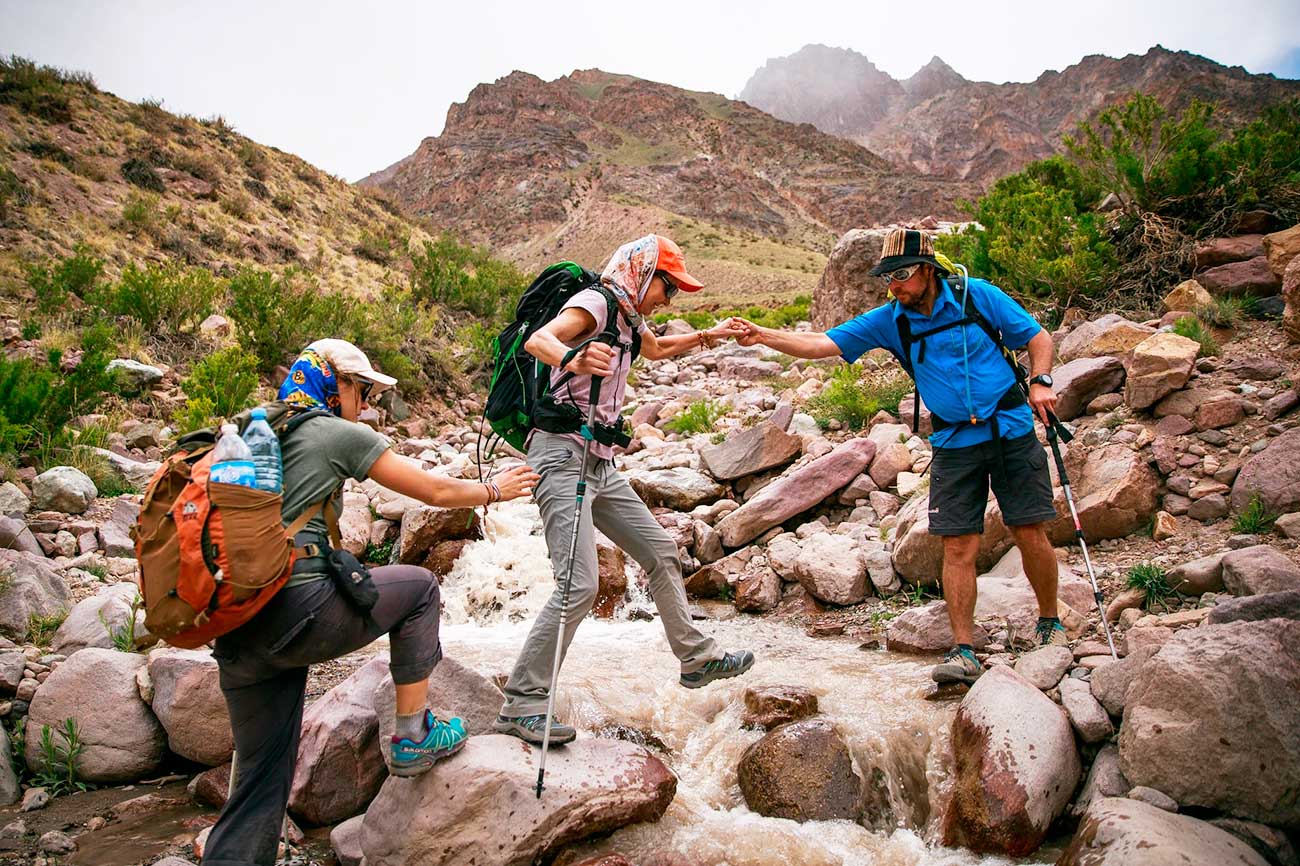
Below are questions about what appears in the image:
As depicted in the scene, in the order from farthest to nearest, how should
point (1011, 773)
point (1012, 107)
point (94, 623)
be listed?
point (1012, 107), point (94, 623), point (1011, 773)

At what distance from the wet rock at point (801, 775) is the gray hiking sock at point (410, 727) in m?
1.79

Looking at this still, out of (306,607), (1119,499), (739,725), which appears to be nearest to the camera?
(306,607)

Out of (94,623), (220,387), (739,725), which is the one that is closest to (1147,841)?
(739,725)

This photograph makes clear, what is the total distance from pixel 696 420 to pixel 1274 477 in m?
7.50

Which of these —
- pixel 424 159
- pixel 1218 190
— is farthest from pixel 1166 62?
pixel 1218 190

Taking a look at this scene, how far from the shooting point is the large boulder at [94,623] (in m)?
5.01

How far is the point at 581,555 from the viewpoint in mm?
3555

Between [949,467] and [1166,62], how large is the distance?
13382 cm

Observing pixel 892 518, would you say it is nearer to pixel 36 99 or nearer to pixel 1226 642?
pixel 1226 642

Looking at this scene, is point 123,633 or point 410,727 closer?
point 410,727

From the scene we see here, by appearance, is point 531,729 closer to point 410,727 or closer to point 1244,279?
point 410,727

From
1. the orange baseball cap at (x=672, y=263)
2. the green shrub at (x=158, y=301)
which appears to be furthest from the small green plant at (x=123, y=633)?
the green shrub at (x=158, y=301)

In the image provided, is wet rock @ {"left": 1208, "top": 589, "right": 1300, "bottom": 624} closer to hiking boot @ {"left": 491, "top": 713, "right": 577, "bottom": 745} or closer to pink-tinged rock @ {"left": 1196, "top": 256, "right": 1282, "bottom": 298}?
hiking boot @ {"left": 491, "top": 713, "right": 577, "bottom": 745}

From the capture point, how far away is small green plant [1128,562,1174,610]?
15.5 feet
